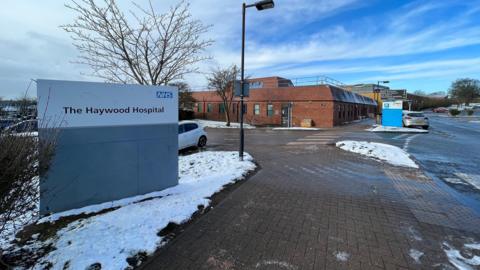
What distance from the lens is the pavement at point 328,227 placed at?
3000mm

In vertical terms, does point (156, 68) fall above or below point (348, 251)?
above

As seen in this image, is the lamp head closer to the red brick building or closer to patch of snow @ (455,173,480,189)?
patch of snow @ (455,173,480,189)

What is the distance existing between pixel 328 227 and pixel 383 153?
781 cm

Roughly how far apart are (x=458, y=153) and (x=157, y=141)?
1271 cm

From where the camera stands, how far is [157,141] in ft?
17.5

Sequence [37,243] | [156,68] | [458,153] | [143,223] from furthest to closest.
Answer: [458,153], [156,68], [143,223], [37,243]

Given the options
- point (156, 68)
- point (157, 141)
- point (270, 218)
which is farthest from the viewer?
point (156, 68)

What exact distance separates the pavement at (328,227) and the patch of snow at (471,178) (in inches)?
38.5

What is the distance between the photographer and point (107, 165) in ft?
15.2

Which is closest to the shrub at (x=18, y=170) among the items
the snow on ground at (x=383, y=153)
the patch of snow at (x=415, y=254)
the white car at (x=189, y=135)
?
the patch of snow at (x=415, y=254)

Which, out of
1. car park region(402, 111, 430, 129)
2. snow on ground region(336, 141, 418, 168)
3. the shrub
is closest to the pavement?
the shrub

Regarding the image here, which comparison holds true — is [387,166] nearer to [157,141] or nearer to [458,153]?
[458,153]

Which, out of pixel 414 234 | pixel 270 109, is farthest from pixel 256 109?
pixel 414 234

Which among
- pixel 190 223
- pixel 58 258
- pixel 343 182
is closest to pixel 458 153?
pixel 343 182
